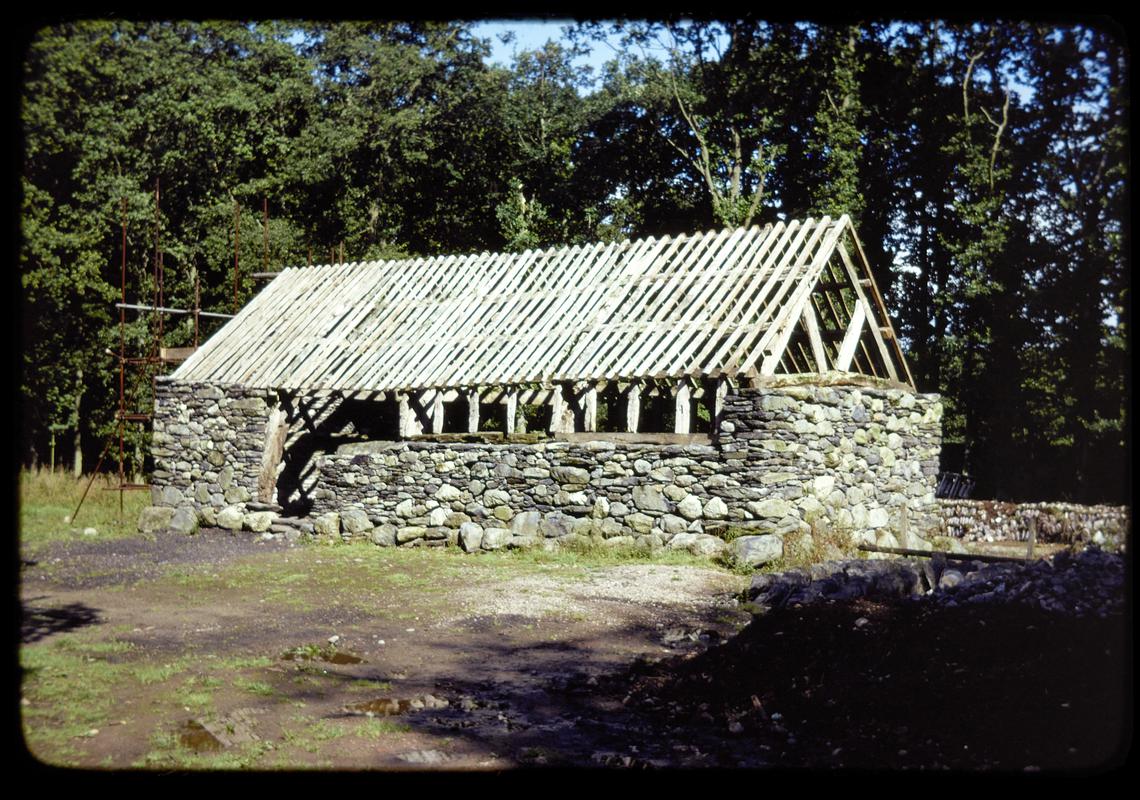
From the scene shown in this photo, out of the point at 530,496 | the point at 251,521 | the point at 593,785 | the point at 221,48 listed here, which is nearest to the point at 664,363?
the point at 530,496

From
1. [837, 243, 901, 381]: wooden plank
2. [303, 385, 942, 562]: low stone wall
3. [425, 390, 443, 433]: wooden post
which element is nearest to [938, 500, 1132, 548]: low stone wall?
[303, 385, 942, 562]: low stone wall

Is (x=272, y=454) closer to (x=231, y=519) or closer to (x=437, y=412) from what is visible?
(x=231, y=519)

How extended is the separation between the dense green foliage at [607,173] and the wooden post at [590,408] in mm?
11716

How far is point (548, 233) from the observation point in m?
36.2

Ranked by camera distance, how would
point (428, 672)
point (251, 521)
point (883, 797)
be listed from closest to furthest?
point (883, 797) < point (428, 672) < point (251, 521)

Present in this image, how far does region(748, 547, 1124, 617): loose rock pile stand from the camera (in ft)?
28.7

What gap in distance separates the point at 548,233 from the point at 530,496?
69.6ft

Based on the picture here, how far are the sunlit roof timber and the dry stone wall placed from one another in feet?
3.17

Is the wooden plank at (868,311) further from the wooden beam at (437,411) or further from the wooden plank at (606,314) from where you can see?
the wooden beam at (437,411)

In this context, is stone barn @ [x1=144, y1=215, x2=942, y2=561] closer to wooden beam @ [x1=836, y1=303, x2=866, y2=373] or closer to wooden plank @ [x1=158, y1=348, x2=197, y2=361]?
wooden beam @ [x1=836, y1=303, x2=866, y2=373]

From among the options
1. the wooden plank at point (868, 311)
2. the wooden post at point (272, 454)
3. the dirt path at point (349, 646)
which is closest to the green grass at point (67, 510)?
the dirt path at point (349, 646)

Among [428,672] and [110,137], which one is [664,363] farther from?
[110,137]

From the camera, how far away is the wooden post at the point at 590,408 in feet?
55.3

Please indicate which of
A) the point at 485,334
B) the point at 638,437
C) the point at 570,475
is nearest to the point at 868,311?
the point at 638,437
